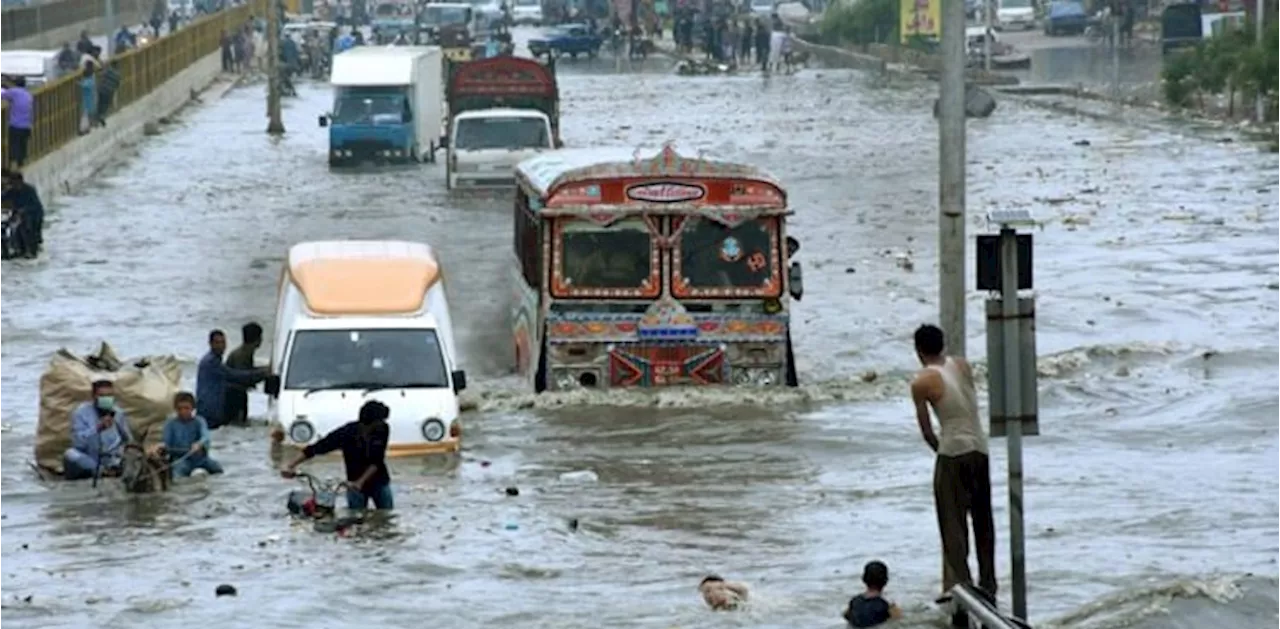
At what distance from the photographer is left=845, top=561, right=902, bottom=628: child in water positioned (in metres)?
15.6

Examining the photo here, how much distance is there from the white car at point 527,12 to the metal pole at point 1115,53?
3309cm

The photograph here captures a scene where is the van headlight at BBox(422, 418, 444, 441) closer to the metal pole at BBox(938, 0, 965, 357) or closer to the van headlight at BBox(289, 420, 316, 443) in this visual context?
the van headlight at BBox(289, 420, 316, 443)

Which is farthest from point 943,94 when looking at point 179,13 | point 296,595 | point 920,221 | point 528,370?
point 179,13

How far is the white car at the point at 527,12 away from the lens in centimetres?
12056

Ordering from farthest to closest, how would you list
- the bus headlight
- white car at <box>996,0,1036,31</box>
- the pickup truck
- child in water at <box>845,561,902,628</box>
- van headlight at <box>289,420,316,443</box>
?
white car at <box>996,0,1036,31</box> → the pickup truck → the bus headlight → van headlight at <box>289,420,316,443</box> → child in water at <box>845,561,902,628</box>

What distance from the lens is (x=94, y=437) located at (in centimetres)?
2258

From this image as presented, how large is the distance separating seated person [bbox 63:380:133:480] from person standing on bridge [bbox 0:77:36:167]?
2261cm

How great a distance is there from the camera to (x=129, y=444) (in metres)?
22.4

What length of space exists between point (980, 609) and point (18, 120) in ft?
108

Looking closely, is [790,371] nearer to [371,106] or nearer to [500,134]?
[500,134]

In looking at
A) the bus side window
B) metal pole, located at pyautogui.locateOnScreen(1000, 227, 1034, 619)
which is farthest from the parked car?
metal pole, located at pyautogui.locateOnScreen(1000, 227, 1034, 619)

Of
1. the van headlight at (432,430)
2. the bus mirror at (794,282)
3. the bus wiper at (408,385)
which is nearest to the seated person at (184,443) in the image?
the bus wiper at (408,385)

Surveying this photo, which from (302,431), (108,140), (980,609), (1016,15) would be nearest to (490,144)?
(108,140)

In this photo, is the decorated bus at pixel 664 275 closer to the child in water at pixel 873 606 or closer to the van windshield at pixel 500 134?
the child in water at pixel 873 606
